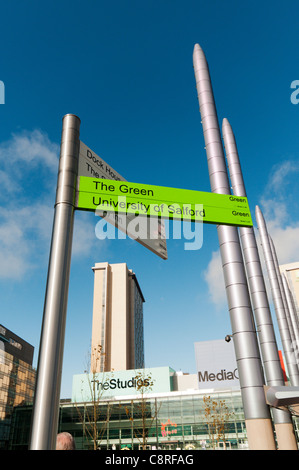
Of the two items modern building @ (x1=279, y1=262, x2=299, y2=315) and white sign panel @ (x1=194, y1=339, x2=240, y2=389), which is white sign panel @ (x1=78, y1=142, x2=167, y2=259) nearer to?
white sign panel @ (x1=194, y1=339, x2=240, y2=389)

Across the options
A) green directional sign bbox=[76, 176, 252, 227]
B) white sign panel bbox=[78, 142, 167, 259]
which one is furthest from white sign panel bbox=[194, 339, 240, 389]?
white sign panel bbox=[78, 142, 167, 259]

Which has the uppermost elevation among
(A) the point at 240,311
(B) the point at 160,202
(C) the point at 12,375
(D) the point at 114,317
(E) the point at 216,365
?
(D) the point at 114,317

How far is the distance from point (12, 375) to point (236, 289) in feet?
296

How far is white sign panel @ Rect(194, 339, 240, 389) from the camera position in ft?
217

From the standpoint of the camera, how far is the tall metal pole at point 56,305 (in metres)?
3.25

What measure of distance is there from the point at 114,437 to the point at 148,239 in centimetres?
5067

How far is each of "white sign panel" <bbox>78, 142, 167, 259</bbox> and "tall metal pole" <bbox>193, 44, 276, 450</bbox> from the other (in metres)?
4.17

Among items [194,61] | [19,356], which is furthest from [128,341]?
[194,61]

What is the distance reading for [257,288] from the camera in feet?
52.7

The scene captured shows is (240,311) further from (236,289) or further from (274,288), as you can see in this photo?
(274,288)

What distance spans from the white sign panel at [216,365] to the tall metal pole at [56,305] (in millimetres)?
66206

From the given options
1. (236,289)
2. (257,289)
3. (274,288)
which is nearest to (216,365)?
(274,288)

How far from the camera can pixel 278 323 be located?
84.9ft
